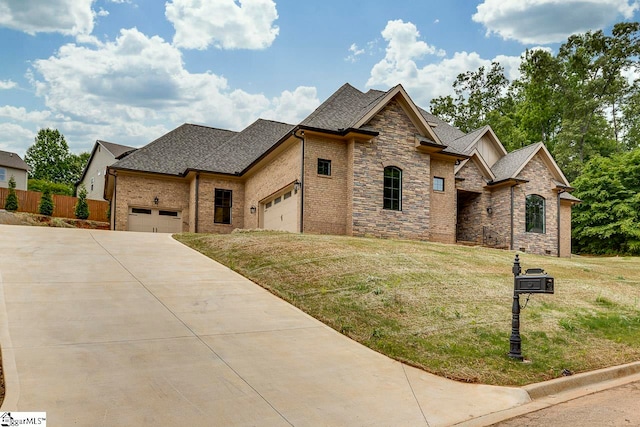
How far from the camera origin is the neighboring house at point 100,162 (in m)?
40.8

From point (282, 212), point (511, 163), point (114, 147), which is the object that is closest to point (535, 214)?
point (511, 163)

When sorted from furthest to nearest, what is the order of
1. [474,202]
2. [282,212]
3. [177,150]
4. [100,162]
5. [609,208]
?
[100,162], [609,208], [177,150], [474,202], [282,212]

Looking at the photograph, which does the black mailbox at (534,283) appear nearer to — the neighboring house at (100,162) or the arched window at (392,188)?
the arched window at (392,188)

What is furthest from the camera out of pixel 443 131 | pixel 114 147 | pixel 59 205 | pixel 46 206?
pixel 114 147

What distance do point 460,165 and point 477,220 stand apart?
323cm

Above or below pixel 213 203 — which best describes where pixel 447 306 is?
below

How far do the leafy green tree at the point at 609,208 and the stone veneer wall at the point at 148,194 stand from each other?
91.5 feet

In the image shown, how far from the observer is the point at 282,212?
20.0 m

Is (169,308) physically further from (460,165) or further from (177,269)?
(460,165)

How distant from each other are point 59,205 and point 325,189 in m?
23.1

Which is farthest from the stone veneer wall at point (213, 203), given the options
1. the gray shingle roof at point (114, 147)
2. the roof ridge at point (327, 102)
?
the gray shingle roof at point (114, 147)

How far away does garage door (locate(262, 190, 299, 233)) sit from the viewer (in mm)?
18422

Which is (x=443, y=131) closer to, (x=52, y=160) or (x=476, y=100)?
(x=476, y=100)

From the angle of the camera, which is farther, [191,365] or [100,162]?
[100,162]
